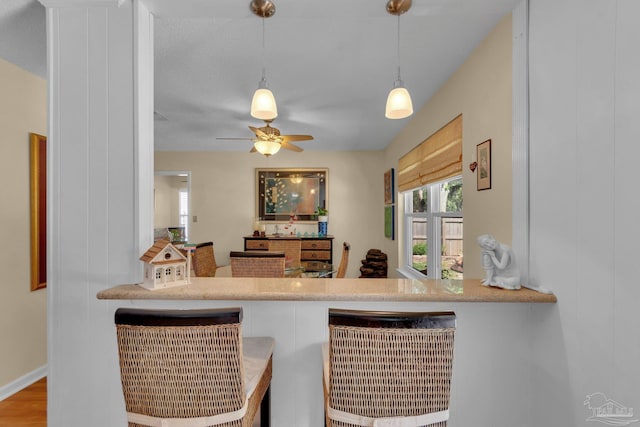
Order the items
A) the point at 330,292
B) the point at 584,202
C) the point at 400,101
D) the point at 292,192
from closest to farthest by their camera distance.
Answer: the point at 584,202 → the point at 330,292 → the point at 400,101 → the point at 292,192

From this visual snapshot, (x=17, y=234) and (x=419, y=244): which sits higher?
(x=17, y=234)

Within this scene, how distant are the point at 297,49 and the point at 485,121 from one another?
51.6 inches

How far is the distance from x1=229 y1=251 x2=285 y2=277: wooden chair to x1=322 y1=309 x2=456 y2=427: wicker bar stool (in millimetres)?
1425

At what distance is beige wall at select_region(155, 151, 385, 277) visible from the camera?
210 inches

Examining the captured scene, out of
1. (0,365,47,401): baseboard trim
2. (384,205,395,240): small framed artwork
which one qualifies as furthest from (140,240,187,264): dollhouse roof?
(384,205,395,240): small framed artwork

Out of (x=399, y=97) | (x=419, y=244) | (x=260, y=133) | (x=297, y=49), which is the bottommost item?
(x=419, y=244)

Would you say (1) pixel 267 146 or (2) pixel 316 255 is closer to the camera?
(1) pixel 267 146

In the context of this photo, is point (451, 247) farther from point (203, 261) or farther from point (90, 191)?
point (90, 191)

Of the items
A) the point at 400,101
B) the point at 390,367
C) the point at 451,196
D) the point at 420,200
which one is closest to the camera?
the point at 390,367

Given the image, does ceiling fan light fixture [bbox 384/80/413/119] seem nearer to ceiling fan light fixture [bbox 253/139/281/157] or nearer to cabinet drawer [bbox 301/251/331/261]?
ceiling fan light fixture [bbox 253/139/281/157]

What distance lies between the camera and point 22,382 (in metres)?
2.28

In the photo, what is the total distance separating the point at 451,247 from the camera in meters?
2.96

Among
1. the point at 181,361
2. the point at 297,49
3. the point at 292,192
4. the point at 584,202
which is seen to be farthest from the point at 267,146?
the point at 584,202

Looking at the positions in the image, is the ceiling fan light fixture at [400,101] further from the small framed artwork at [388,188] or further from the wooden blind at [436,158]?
the small framed artwork at [388,188]
